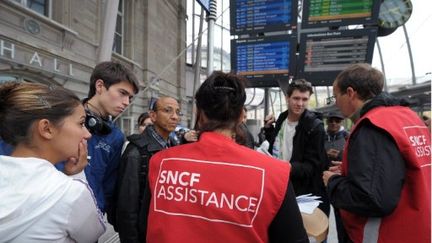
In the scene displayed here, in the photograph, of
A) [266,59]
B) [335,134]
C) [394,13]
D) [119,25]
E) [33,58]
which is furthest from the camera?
[119,25]

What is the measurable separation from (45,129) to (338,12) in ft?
15.6

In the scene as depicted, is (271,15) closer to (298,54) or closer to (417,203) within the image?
(298,54)

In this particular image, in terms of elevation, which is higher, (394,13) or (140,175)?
(394,13)

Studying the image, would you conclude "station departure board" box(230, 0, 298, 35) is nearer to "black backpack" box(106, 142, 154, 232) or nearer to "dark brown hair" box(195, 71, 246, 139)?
"black backpack" box(106, 142, 154, 232)

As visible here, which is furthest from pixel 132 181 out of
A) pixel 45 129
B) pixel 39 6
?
pixel 39 6

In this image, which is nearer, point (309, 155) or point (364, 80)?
point (364, 80)

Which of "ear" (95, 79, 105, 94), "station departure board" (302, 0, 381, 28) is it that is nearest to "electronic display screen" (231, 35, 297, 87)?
"station departure board" (302, 0, 381, 28)

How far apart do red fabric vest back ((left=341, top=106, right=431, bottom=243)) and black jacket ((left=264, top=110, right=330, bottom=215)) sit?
2.81ft

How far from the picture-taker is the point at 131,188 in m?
1.87

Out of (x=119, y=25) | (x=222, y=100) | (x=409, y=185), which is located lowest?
(x=409, y=185)

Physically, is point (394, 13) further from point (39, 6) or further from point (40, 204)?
point (39, 6)

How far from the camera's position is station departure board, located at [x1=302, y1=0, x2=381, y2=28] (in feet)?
15.6

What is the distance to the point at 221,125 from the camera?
120 cm

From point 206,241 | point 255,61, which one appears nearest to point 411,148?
point 206,241
